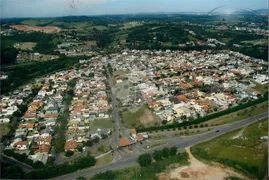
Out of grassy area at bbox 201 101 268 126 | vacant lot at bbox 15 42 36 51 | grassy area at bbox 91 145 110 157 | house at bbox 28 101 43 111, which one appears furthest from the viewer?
vacant lot at bbox 15 42 36 51

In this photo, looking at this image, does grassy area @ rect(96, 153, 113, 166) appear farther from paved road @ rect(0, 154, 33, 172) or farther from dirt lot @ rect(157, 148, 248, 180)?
paved road @ rect(0, 154, 33, 172)

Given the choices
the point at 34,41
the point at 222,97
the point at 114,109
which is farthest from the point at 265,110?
the point at 34,41

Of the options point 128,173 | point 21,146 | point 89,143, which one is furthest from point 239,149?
point 21,146

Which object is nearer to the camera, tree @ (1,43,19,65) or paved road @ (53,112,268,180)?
paved road @ (53,112,268,180)

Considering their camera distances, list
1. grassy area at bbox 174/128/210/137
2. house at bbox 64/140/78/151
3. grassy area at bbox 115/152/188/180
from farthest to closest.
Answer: grassy area at bbox 174/128/210/137, house at bbox 64/140/78/151, grassy area at bbox 115/152/188/180

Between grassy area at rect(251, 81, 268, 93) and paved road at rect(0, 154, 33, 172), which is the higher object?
grassy area at rect(251, 81, 268, 93)

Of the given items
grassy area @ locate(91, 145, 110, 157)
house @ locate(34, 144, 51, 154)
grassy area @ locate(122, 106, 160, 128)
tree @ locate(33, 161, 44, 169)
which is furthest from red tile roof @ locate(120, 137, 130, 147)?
tree @ locate(33, 161, 44, 169)

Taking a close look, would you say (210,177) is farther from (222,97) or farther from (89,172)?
(222,97)
